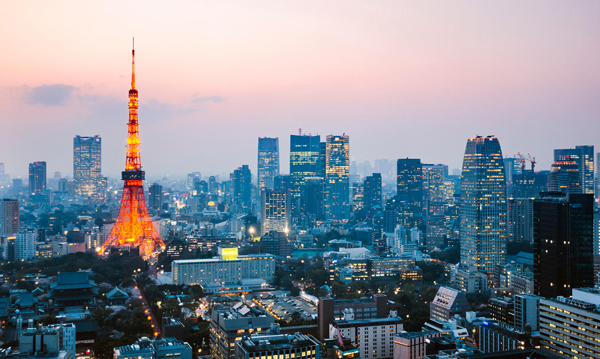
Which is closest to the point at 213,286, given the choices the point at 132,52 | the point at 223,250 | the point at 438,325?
the point at 223,250

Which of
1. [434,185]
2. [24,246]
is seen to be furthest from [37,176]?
[434,185]

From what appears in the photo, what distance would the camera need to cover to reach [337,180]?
82.5 meters

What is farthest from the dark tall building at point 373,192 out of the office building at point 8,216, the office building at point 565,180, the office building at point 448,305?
the office building at point 448,305

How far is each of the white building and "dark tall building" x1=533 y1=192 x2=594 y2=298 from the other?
7355mm

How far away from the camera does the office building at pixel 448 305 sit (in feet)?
81.3

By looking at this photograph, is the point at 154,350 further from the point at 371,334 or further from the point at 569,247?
the point at 569,247

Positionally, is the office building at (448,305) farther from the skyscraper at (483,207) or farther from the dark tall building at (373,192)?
the dark tall building at (373,192)

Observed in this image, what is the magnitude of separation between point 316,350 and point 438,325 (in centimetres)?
741

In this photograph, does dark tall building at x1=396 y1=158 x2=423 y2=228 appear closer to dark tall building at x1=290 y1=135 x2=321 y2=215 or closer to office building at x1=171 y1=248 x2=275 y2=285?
dark tall building at x1=290 y1=135 x2=321 y2=215

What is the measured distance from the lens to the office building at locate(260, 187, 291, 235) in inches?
2388

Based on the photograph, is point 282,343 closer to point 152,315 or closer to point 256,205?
point 152,315

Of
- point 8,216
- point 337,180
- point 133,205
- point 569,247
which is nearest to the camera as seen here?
point 569,247

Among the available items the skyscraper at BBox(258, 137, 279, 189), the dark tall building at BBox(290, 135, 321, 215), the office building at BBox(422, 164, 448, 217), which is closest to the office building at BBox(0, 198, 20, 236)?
the dark tall building at BBox(290, 135, 321, 215)

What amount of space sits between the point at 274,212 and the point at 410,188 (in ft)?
64.2
